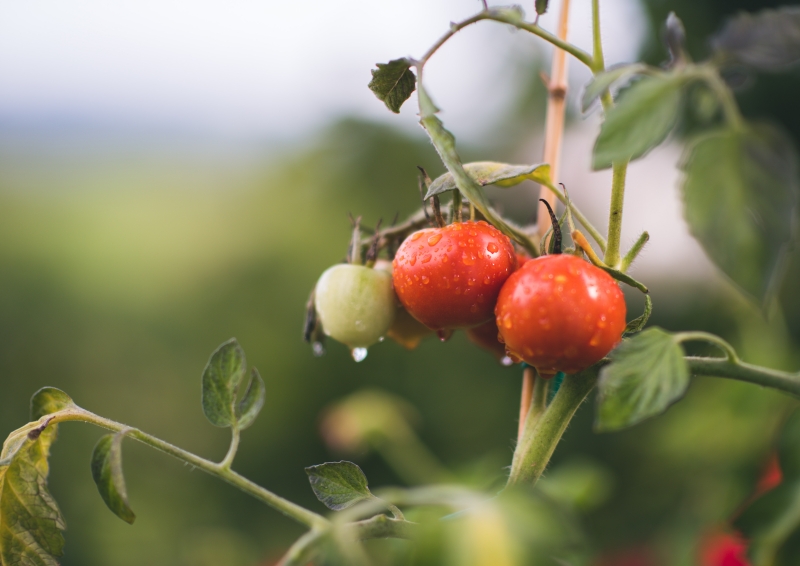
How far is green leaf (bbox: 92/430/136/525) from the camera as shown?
0.31 m

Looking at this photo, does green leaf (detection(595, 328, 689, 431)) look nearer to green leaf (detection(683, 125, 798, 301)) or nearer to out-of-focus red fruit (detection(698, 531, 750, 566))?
green leaf (detection(683, 125, 798, 301))

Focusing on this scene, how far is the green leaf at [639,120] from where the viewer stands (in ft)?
0.90

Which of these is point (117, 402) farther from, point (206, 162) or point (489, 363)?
point (489, 363)

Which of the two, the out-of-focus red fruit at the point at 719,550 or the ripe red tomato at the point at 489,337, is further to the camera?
the out-of-focus red fruit at the point at 719,550

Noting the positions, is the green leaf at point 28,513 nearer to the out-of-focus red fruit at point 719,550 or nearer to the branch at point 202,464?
the branch at point 202,464

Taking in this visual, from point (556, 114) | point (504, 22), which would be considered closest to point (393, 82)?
point (504, 22)

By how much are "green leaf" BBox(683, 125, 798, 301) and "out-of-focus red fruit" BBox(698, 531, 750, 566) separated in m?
0.48

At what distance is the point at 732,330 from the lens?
4.36ft

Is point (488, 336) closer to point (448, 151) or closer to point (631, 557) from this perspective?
point (448, 151)

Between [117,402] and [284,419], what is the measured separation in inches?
17.2

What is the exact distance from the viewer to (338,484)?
0.36 metres

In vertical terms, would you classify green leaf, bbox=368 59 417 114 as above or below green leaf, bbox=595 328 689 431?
above

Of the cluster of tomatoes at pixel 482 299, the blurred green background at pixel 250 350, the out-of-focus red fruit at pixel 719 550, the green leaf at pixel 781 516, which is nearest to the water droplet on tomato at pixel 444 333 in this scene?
the cluster of tomatoes at pixel 482 299

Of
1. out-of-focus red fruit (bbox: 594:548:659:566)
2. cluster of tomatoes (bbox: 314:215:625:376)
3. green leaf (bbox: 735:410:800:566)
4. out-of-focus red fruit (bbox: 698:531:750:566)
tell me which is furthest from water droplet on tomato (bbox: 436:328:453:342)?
out-of-focus red fruit (bbox: 594:548:659:566)
